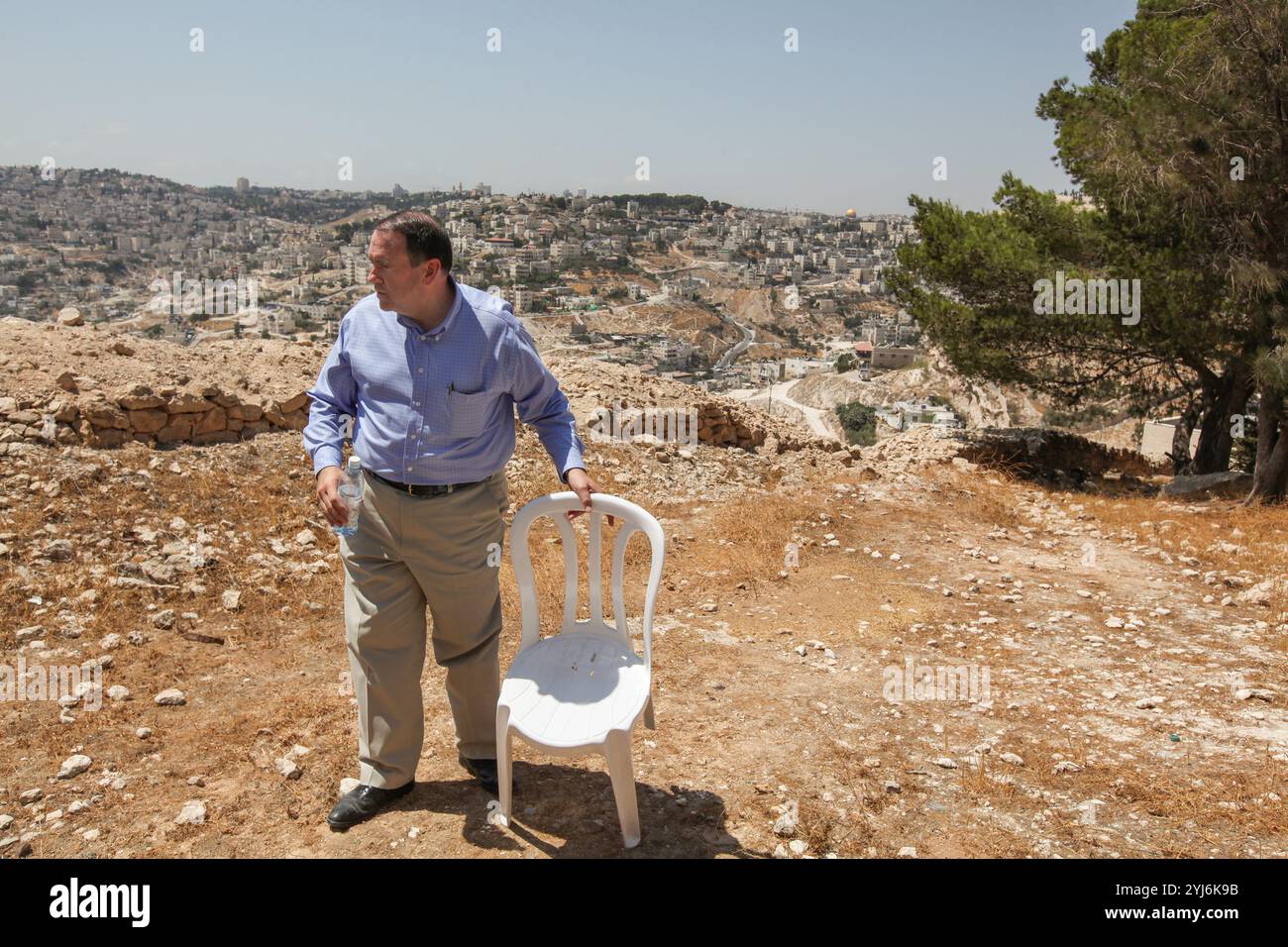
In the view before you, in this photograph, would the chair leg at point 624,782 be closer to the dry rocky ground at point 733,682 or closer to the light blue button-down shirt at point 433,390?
the dry rocky ground at point 733,682

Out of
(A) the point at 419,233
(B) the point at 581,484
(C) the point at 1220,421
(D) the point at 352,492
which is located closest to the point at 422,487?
(D) the point at 352,492

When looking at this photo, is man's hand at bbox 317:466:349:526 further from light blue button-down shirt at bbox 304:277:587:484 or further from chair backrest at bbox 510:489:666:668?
chair backrest at bbox 510:489:666:668

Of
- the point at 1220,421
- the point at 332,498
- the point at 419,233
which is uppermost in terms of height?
the point at 419,233

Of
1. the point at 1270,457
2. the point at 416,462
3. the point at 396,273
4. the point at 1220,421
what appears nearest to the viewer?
the point at 396,273

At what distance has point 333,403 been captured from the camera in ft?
9.20

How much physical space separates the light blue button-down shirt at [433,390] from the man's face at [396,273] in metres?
0.10

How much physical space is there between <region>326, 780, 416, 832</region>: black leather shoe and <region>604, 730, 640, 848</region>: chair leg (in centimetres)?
80

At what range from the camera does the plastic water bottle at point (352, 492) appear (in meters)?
2.63

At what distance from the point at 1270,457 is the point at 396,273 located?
9.52 meters

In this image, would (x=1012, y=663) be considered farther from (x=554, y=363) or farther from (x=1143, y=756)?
(x=554, y=363)

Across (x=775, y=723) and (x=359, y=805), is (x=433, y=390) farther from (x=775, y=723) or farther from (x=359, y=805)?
(x=775, y=723)

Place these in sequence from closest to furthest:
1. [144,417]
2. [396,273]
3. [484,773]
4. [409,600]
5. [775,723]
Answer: [396,273], [409,600], [484,773], [775,723], [144,417]

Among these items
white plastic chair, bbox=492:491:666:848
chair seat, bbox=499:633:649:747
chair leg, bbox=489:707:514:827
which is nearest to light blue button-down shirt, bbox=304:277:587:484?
white plastic chair, bbox=492:491:666:848

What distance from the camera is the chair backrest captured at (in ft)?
9.12
